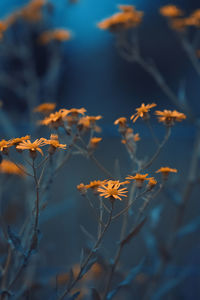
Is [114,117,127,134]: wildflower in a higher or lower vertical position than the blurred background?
lower

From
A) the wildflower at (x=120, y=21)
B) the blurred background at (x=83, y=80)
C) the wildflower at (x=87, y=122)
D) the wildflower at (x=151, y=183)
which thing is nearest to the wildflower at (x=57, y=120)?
the wildflower at (x=87, y=122)

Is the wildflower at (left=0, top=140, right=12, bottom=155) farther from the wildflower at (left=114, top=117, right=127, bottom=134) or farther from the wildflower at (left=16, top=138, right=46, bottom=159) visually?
the wildflower at (left=114, top=117, right=127, bottom=134)

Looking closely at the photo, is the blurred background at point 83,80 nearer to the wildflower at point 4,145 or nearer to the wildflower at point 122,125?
the wildflower at point 122,125

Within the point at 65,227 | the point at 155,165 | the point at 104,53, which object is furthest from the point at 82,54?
the point at 155,165

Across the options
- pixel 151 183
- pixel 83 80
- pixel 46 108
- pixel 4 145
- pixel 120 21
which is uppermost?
pixel 83 80

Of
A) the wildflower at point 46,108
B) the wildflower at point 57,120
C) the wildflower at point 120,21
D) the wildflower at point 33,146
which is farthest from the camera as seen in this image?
the wildflower at point 120,21

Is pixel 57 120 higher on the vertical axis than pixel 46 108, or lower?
lower

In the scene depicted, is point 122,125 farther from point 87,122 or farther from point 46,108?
point 46,108

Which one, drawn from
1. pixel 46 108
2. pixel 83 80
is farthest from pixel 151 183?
pixel 83 80

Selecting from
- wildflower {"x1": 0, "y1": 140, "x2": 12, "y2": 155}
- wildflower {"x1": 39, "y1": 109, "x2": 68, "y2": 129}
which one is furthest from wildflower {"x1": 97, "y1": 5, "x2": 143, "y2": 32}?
wildflower {"x1": 0, "y1": 140, "x2": 12, "y2": 155}

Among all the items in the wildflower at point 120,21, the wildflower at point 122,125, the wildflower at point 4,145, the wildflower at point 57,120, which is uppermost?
the wildflower at point 120,21

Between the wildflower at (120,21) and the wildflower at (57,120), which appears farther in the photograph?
the wildflower at (120,21)

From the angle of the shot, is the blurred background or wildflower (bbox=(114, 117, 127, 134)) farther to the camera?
the blurred background
